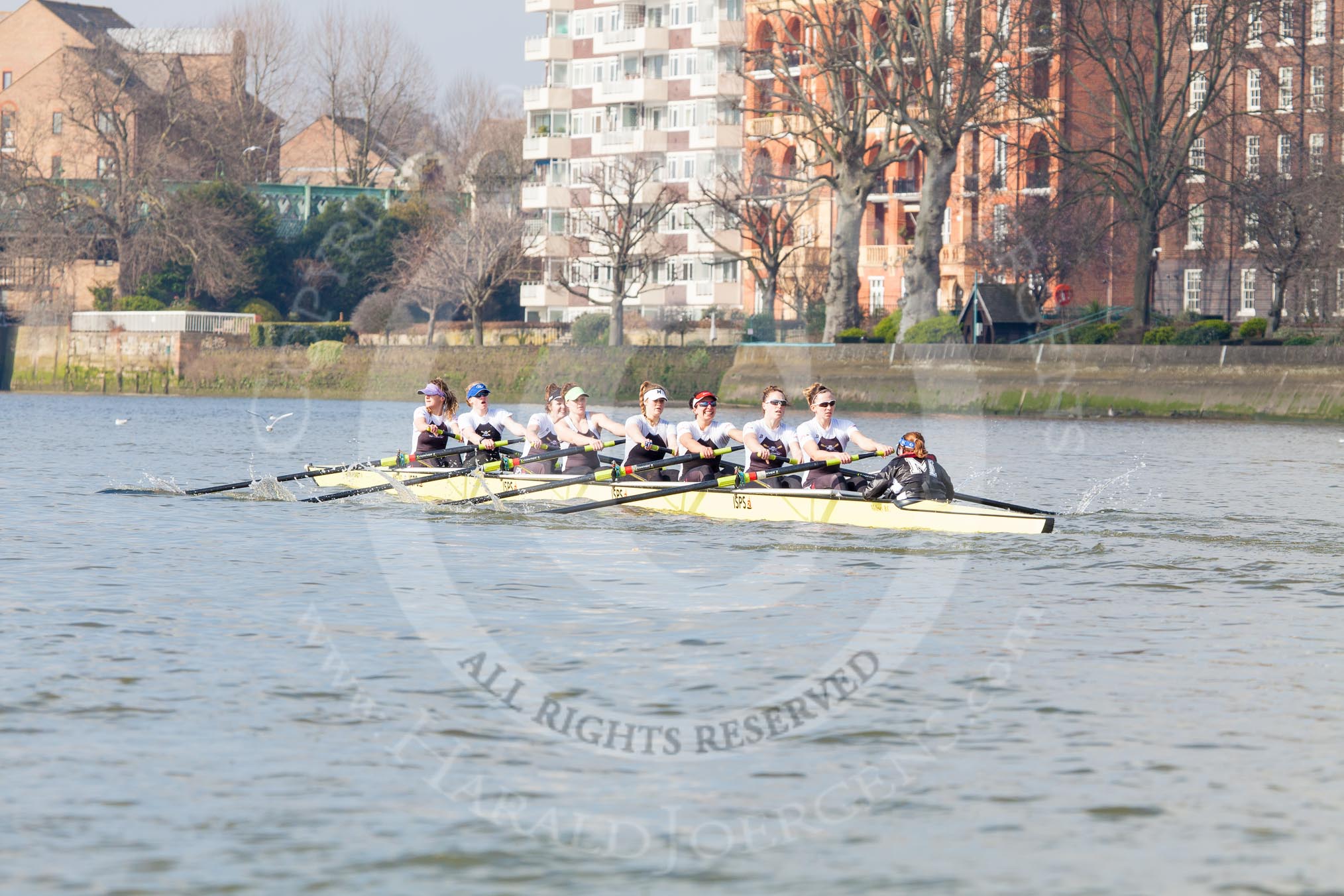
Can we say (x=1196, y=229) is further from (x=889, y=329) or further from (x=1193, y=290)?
(x=889, y=329)

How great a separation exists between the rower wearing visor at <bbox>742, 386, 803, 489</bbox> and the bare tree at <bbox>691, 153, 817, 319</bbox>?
43381 mm

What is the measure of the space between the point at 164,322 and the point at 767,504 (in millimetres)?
59319

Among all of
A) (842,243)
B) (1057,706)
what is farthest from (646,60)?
(1057,706)

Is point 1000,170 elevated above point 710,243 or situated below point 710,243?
above

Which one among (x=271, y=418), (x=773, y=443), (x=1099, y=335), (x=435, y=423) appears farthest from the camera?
(x=271, y=418)

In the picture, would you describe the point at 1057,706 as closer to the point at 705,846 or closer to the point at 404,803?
the point at 705,846

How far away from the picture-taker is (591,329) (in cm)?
7806

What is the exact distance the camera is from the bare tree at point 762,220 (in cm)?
7162

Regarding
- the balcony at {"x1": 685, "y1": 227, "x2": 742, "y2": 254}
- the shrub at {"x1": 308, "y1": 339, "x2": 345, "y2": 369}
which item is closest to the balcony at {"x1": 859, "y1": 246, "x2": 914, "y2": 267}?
the balcony at {"x1": 685, "y1": 227, "x2": 742, "y2": 254}

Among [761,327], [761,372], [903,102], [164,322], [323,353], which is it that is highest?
[903,102]

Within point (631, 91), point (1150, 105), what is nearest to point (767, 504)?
point (1150, 105)

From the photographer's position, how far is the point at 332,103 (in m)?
110

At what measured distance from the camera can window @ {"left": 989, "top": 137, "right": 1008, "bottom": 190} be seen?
71.8 metres

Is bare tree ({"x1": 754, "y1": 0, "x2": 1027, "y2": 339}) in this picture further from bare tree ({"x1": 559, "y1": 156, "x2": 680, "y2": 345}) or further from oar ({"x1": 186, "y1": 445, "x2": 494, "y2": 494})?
oar ({"x1": 186, "y1": 445, "x2": 494, "y2": 494})
